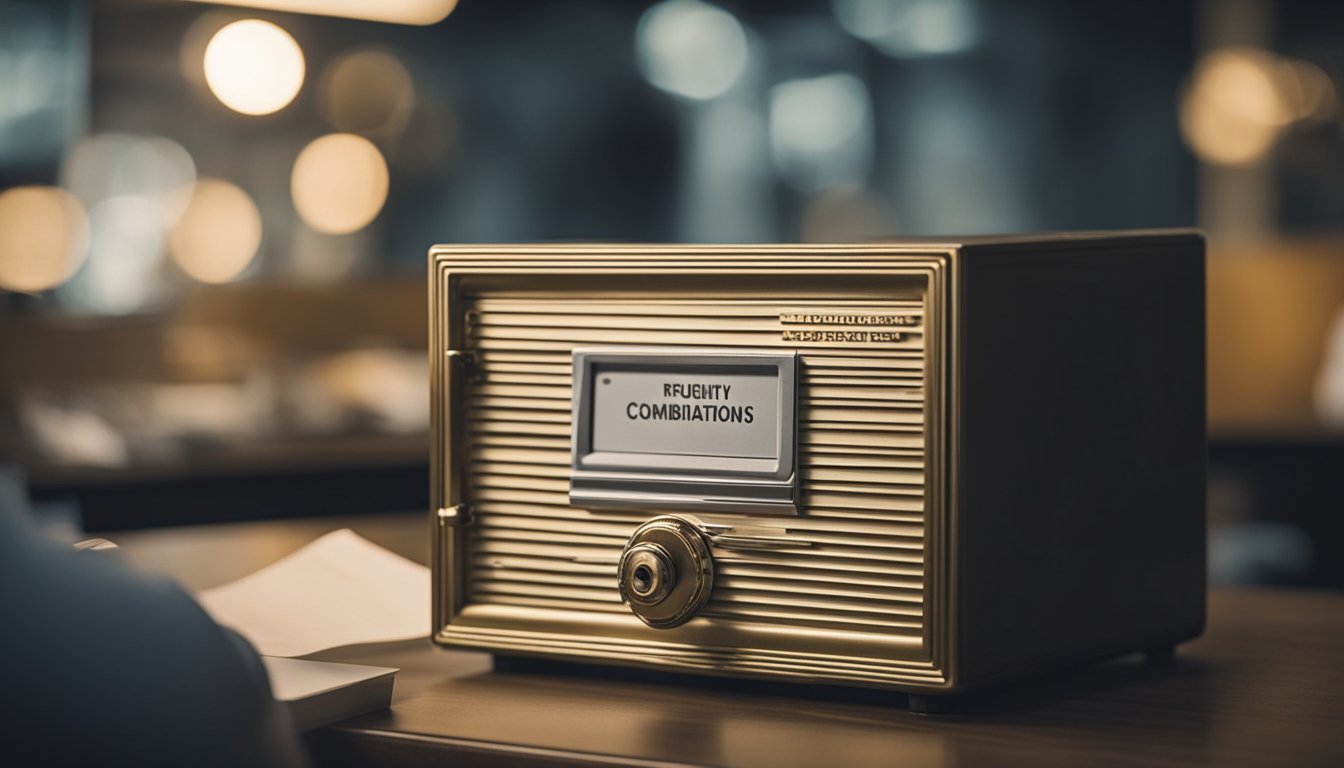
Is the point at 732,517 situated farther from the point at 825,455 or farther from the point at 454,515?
the point at 454,515

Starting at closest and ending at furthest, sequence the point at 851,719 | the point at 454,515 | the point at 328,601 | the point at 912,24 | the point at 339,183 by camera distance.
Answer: the point at 851,719
the point at 454,515
the point at 328,601
the point at 339,183
the point at 912,24

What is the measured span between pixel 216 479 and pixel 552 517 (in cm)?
239

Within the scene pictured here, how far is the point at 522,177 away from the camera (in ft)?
17.2

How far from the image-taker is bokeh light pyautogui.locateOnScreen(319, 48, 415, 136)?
4.89 metres

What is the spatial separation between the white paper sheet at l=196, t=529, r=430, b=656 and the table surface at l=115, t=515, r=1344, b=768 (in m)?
0.02

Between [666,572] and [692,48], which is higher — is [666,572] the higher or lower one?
the lower one

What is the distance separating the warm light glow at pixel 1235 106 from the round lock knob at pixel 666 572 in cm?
430

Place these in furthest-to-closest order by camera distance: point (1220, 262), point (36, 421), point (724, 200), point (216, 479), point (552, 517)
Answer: point (724, 200) < point (1220, 262) < point (36, 421) < point (216, 479) < point (552, 517)

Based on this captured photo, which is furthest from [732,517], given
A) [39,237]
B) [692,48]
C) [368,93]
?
[692,48]

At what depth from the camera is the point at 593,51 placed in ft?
17.3

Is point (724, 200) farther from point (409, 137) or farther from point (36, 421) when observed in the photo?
point (36, 421)

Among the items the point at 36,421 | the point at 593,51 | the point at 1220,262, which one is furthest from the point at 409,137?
the point at 1220,262

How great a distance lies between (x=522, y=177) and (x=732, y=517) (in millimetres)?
4557

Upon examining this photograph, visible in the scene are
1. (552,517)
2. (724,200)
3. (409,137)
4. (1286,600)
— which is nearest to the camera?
(552,517)
